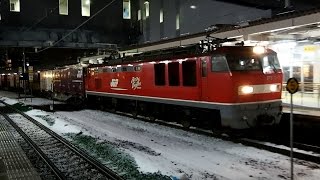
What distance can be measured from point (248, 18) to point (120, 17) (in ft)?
77.9

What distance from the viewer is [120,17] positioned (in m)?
45.9

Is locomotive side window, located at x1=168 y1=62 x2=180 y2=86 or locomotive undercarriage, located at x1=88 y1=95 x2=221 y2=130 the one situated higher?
locomotive side window, located at x1=168 y1=62 x2=180 y2=86

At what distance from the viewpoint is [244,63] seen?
1316 centimetres

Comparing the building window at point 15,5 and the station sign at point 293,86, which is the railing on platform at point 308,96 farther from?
the building window at point 15,5

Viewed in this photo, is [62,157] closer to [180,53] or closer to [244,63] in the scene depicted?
[180,53]

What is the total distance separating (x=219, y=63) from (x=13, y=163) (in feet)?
22.0

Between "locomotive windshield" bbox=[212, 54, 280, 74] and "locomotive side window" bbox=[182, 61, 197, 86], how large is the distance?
1.23 m

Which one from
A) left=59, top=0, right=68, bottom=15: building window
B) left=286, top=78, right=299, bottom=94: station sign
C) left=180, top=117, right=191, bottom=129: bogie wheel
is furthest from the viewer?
left=59, top=0, right=68, bottom=15: building window

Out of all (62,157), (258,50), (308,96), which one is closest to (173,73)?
(258,50)

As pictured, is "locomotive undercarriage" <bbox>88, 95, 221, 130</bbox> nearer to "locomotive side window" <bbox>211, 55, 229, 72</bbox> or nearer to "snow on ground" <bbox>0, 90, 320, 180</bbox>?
"snow on ground" <bbox>0, 90, 320, 180</bbox>

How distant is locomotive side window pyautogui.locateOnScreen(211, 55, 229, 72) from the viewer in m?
12.9

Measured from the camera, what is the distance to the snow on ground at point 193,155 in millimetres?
9469

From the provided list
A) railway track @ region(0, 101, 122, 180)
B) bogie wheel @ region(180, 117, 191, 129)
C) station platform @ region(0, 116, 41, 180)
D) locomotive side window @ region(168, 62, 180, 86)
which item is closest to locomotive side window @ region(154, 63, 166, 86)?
locomotive side window @ region(168, 62, 180, 86)

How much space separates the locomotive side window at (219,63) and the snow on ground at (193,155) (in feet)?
7.50
